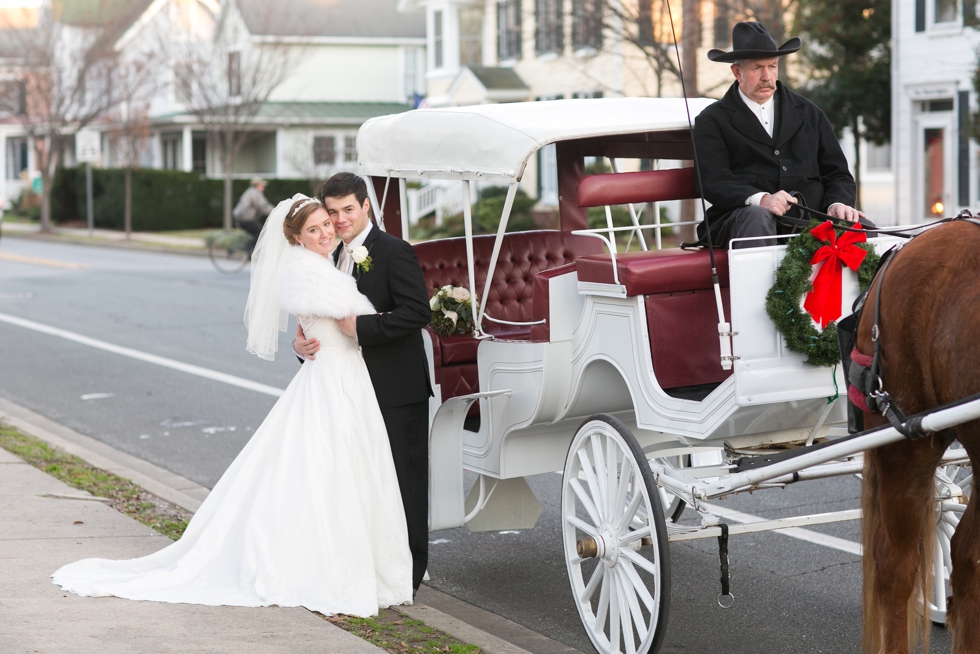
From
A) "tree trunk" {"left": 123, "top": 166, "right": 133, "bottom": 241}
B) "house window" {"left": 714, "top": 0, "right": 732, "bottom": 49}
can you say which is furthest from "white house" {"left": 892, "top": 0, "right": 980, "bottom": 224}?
"tree trunk" {"left": 123, "top": 166, "right": 133, "bottom": 241}

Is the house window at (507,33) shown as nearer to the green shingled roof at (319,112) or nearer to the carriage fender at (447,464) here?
the green shingled roof at (319,112)

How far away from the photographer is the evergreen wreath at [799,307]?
4609 millimetres

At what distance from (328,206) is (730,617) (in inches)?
106

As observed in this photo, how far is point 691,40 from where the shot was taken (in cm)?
1734

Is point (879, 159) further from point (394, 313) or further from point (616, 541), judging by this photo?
point (616, 541)

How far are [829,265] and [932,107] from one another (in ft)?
68.3

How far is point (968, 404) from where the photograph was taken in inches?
144

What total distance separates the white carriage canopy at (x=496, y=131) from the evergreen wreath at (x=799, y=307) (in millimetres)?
1181

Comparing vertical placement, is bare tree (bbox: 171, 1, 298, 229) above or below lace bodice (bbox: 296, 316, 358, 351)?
above

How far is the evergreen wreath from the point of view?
4.61 meters

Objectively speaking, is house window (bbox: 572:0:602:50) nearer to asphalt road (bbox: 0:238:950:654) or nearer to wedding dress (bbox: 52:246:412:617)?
asphalt road (bbox: 0:238:950:654)

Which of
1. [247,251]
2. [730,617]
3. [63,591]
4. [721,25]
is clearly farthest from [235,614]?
[721,25]

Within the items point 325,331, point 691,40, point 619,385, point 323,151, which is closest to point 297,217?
point 325,331

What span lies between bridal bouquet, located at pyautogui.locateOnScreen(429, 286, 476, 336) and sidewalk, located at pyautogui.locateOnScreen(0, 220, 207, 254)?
25.4 meters
